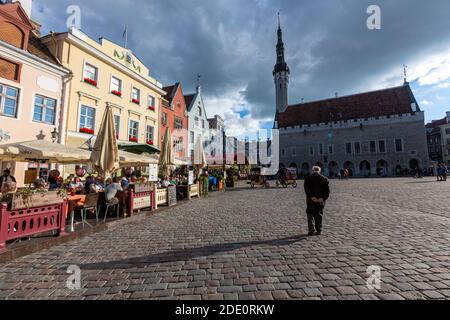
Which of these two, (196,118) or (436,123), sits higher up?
(436,123)

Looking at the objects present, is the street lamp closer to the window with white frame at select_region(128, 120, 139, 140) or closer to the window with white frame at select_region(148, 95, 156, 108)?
the window with white frame at select_region(128, 120, 139, 140)

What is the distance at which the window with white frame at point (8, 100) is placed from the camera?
428 inches

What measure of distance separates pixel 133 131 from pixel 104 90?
4176 mm

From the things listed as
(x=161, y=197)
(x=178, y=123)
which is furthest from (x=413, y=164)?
(x=161, y=197)

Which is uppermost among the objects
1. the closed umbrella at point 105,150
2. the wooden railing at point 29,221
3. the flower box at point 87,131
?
the flower box at point 87,131

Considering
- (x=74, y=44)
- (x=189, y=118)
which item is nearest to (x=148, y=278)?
(x=74, y=44)

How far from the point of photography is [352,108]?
48500 millimetres

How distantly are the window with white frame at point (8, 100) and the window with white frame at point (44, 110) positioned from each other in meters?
0.89

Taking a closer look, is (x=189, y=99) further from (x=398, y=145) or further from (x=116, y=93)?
(x=398, y=145)

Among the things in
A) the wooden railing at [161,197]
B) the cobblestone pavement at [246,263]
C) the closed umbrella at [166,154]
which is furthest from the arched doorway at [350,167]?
the wooden railing at [161,197]

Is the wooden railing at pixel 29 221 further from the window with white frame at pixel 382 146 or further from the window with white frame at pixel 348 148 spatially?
the window with white frame at pixel 382 146

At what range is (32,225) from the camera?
15.2ft

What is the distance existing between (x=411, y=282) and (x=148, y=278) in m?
3.64
